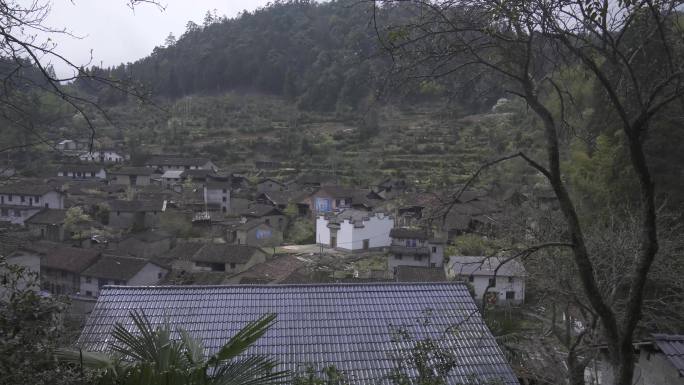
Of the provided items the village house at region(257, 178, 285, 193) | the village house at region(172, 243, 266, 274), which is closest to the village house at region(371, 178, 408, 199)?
the village house at region(257, 178, 285, 193)

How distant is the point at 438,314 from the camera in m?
6.61

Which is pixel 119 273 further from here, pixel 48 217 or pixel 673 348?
pixel 673 348

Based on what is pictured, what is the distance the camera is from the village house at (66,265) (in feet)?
56.2

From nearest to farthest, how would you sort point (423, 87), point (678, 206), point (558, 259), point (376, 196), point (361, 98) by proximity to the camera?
point (423, 87), point (558, 259), point (678, 206), point (376, 196), point (361, 98)

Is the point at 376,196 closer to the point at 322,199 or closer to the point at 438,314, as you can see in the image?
the point at 322,199

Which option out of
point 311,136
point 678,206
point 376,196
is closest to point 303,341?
point 678,206

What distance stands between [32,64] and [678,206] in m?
12.4

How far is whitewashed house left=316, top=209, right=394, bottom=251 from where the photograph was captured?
74.8ft

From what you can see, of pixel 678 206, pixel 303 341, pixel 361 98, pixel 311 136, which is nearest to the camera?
pixel 303 341

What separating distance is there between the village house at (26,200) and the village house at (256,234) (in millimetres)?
9518

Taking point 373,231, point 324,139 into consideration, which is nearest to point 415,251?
point 373,231

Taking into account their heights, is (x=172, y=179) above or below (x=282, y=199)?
above

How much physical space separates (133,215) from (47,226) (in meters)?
3.55

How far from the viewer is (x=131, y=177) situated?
3366 cm
